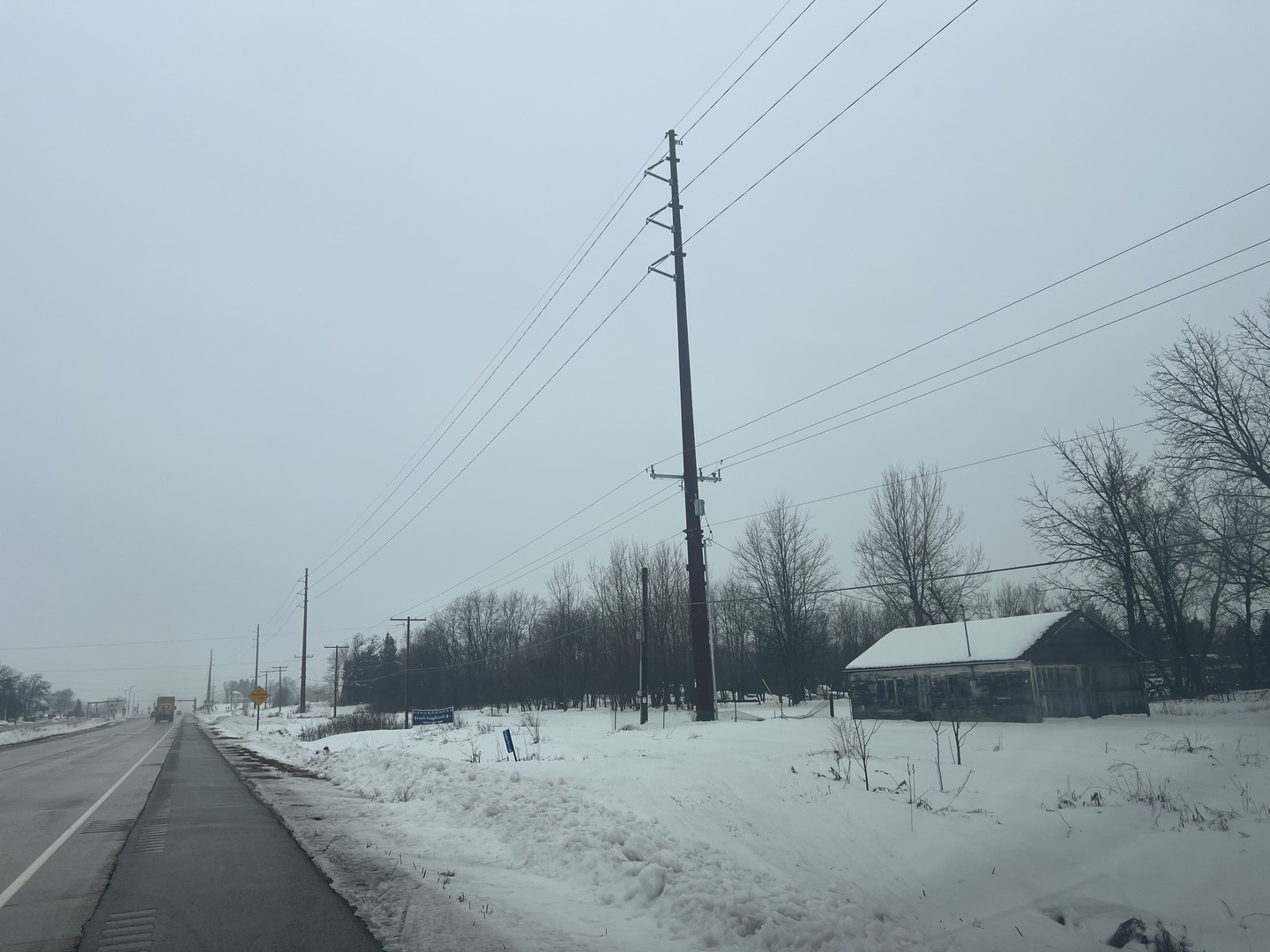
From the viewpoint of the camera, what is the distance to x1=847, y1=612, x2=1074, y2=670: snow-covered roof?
28.2m

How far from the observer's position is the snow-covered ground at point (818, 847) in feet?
23.1

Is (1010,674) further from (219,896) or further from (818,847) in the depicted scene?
(219,896)

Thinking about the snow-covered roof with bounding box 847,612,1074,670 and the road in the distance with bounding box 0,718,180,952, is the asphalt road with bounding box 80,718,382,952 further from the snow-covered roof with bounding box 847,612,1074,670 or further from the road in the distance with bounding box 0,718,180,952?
the snow-covered roof with bounding box 847,612,1074,670

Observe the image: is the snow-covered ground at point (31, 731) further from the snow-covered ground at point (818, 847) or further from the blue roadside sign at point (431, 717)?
the snow-covered ground at point (818, 847)

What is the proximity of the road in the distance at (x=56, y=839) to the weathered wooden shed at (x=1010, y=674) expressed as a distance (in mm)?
24369

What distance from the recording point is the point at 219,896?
7.99 metres

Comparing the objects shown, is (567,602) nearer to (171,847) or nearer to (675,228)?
(675,228)

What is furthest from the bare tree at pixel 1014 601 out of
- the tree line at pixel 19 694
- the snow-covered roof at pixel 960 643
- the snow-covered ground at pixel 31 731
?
the tree line at pixel 19 694

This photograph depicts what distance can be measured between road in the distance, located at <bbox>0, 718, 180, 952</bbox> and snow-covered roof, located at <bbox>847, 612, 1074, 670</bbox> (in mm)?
25250

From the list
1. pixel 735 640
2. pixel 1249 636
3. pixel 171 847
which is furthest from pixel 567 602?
pixel 171 847

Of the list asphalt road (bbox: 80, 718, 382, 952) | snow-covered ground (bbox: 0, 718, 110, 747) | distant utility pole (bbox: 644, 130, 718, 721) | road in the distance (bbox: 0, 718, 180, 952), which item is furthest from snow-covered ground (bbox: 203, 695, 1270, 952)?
snow-covered ground (bbox: 0, 718, 110, 747)

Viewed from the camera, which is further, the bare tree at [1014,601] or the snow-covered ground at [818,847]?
the bare tree at [1014,601]

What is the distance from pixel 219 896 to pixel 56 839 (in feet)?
18.0

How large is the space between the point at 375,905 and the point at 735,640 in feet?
228
